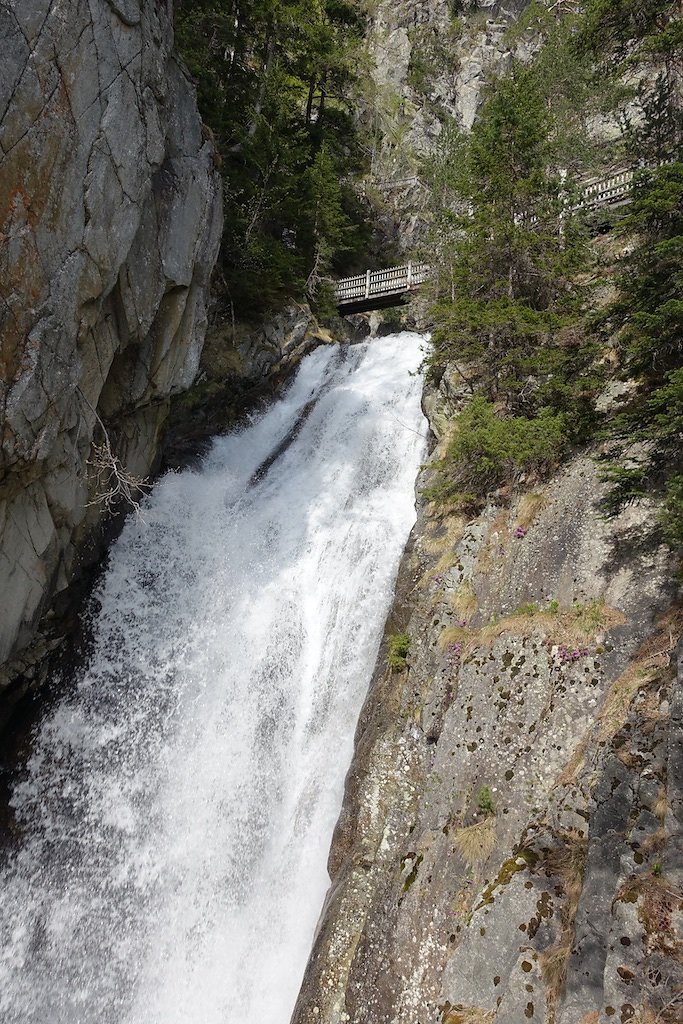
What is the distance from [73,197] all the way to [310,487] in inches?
401

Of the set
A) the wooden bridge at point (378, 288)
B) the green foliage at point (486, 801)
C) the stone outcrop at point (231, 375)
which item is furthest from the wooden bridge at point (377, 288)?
the green foliage at point (486, 801)

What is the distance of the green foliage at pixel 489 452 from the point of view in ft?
37.4

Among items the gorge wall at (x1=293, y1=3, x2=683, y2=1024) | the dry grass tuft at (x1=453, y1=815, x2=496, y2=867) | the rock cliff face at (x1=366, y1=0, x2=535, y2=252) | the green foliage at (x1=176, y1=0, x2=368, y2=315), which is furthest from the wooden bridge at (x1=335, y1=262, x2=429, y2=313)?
the dry grass tuft at (x1=453, y1=815, x2=496, y2=867)

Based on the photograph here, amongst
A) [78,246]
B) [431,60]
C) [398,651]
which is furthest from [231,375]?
[431,60]

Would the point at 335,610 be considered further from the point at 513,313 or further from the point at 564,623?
the point at 513,313

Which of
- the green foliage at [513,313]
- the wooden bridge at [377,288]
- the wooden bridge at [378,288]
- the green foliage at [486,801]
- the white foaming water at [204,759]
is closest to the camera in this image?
the green foliage at [486,801]

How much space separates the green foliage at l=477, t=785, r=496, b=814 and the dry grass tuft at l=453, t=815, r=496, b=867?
0.10m

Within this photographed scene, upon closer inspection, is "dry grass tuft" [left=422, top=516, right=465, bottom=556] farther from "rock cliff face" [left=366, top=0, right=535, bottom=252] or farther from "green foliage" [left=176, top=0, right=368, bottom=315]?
"rock cliff face" [left=366, top=0, right=535, bottom=252]

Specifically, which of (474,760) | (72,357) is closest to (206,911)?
A: (474,760)

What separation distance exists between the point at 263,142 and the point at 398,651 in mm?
19639

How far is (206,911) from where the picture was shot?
31.9ft

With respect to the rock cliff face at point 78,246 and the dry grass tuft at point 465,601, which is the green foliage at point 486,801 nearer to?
the dry grass tuft at point 465,601

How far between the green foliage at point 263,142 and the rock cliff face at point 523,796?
1409 centimetres

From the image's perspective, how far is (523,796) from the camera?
764cm
